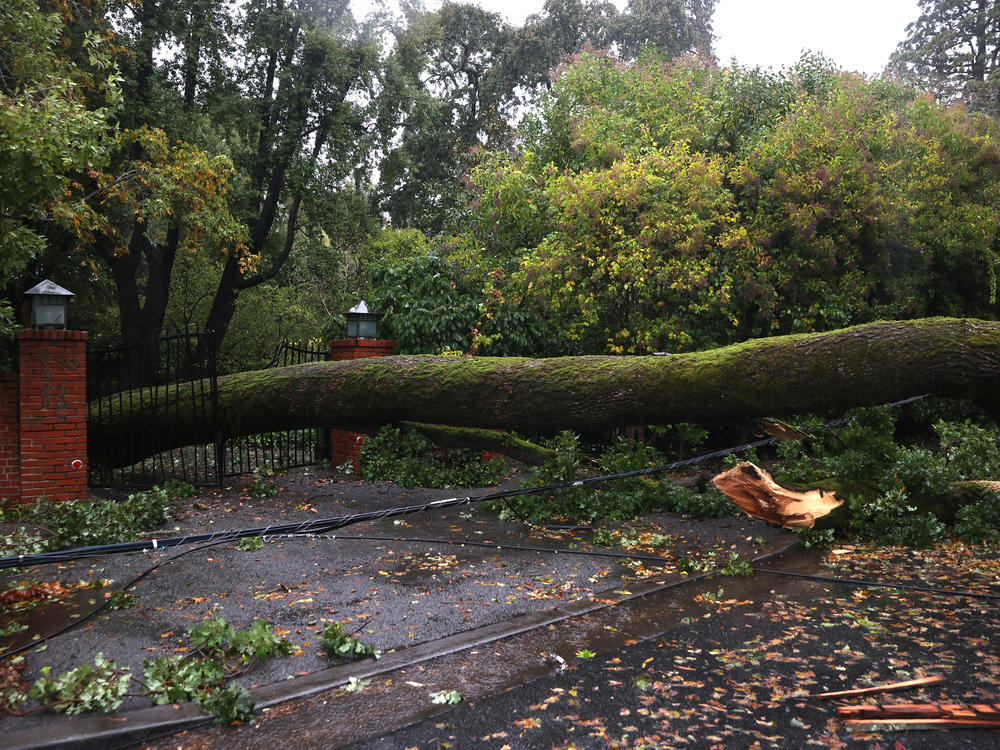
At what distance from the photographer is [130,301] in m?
14.4

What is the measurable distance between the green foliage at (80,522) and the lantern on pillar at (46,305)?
183 centimetres

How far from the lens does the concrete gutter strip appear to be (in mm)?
2848

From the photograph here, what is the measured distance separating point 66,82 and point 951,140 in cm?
1221

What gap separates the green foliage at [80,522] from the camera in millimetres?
5834

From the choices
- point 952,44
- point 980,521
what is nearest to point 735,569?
point 980,521

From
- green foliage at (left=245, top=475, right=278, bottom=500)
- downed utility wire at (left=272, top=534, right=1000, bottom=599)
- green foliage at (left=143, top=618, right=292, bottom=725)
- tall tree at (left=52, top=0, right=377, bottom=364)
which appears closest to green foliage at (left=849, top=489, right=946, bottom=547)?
downed utility wire at (left=272, top=534, right=1000, bottom=599)

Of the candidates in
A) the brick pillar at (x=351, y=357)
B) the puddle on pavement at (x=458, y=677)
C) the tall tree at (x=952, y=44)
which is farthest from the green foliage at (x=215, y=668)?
the tall tree at (x=952, y=44)

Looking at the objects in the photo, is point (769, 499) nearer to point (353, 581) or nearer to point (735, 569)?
point (735, 569)

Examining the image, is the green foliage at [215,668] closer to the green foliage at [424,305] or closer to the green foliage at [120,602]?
the green foliage at [120,602]

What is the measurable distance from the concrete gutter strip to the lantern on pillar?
18.5ft

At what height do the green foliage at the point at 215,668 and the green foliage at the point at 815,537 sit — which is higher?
the green foliage at the point at 215,668

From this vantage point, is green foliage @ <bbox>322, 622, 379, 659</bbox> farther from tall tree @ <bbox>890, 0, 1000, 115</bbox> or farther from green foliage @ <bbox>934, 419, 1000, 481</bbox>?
tall tree @ <bbox>890, 0, 1000, 115</bbox>

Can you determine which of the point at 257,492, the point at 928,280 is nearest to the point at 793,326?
the point at 928,280

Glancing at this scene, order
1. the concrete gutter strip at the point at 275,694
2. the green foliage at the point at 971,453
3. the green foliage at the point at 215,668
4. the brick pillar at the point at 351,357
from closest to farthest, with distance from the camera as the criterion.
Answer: the concrete gutter strip at the point at 275,694 < the green foliage at the point at 215,668 < the green foliage at the point at 971,453 < the brick pillar at the point at 351,357
